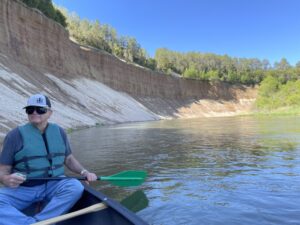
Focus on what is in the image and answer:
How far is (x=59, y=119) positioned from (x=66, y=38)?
27634 mm

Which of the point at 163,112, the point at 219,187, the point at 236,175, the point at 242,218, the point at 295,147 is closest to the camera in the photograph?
the point at 242,218

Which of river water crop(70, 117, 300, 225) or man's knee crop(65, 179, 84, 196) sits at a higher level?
man's knee crop(65, 179, 84, 196)

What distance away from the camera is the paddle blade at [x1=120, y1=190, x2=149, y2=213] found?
709 centimetres

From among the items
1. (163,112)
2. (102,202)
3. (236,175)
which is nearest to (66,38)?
(163,112)

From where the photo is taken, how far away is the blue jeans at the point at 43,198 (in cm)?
470

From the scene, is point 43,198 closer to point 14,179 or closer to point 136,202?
point 14,179

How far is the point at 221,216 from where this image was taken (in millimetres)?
6445

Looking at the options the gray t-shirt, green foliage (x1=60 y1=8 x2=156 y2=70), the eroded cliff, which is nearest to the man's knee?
the gray t-shirt

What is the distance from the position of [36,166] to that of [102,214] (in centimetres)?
122

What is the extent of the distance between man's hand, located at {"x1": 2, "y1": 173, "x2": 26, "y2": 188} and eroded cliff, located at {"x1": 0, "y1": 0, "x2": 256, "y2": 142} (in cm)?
1430

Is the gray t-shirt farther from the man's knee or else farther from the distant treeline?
the distant treeline

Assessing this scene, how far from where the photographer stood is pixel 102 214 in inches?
191

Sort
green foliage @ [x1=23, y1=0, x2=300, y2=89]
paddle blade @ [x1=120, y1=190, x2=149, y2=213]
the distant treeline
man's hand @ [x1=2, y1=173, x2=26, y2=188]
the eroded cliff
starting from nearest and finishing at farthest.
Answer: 1. man's hand @ [x1=2, y1=173, x2=26, y2=188]
2. paddle blade @ [x1=120, y1=190, x2=149, y2=213]
3. the eroded cliff
4. the distant treeline
5. green foliage @ [x1=23, y1=0, x2=300, y2=89]

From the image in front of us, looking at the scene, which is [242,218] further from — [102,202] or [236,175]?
[236,175]
